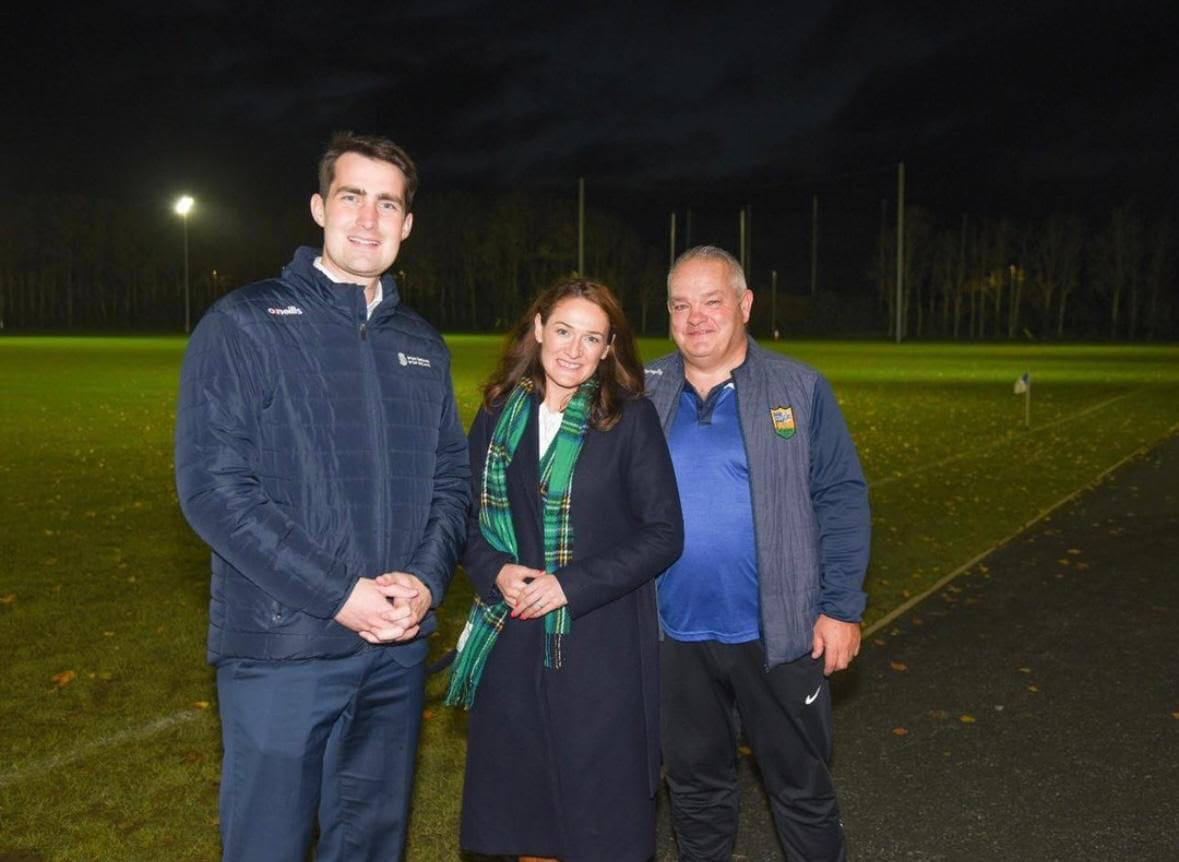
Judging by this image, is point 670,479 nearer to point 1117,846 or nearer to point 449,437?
point 449,437

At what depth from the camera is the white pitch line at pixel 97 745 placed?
5078mm

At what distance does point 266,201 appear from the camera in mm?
152250

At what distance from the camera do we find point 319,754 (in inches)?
121

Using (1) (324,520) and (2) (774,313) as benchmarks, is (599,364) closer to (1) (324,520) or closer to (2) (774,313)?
(1) (324,520)

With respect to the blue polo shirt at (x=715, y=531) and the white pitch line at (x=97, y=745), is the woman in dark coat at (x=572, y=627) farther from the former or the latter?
the white pitch line at (x=97, y=745)

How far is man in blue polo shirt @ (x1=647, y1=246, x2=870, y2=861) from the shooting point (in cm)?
374

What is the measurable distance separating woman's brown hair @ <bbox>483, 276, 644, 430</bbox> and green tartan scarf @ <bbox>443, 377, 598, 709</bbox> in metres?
0.05

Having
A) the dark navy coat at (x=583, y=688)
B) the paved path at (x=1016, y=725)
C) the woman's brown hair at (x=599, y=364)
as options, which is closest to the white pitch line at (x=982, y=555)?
the paved path at (x=1016, y=725)

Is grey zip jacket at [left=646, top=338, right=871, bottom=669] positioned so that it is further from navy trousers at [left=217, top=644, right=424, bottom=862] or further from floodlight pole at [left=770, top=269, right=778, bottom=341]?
floodlight pole at [left=770, top=269, right=778, bottom=341]

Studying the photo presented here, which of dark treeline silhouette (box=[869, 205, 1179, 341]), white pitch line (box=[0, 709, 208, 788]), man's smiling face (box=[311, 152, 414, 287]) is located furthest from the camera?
dark treeline silhouette (box=[869, 205, 1179, 341])

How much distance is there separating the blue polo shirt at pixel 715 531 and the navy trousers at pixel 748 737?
0.28 ft

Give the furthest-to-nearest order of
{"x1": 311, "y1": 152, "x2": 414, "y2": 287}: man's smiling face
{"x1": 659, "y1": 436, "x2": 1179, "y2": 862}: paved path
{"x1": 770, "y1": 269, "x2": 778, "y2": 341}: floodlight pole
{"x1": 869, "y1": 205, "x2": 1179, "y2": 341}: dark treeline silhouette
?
1. {"x1": 869, "y1": 205, "x2": 1179, "y2": 341}: dark treeline silhouette
2. {"x1": 770, "y1": 269, "x2": 778, "y2": 341}: floodlight pole
3. {"x1": 659, "y1": 436, "x2": 1179, "y2": 862}: paved path
4. {"x1": 311, "y1": 152, "x2": 414, "y2": 287}: man's smiling face

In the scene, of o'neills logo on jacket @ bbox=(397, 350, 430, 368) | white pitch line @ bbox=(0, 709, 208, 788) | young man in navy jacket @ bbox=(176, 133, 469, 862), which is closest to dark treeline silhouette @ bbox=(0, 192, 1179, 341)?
white pitch line @ bbox=(0, 709, 208, 788)

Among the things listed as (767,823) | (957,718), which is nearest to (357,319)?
(767,823)
